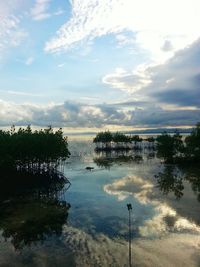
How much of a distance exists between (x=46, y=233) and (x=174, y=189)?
42683mm

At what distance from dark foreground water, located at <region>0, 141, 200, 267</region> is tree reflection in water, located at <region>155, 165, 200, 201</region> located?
475 mm

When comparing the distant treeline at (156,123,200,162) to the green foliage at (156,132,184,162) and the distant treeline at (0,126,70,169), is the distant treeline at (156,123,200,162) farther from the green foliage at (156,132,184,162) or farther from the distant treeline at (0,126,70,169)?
the distant treeline at (0,126,70,169)

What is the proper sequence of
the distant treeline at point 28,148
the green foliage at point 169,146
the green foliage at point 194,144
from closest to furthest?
the distant treeline at point 28,148
the green foliage at point 194,144
the green foliage at point 169,146

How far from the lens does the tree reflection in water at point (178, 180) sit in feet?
255

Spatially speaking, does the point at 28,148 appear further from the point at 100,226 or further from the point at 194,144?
the point at 194,144

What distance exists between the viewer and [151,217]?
54.3m

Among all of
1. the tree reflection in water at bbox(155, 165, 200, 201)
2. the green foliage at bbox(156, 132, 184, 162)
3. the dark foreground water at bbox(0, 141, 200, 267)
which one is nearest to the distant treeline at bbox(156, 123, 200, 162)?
the green foliage at bbox(156, 132, 184, 162)

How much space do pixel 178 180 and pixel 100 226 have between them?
161 feet

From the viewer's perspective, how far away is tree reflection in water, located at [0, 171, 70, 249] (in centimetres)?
4594

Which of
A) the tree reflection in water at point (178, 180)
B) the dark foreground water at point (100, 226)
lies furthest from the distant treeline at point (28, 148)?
the tree reflection in water at point (178, 180)

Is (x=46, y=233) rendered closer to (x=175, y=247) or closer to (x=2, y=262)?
(x=2, y=262)

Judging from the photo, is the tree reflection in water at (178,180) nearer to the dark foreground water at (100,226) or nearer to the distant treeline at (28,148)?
the dark foreground water at (100,226)

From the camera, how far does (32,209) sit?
2346 inches

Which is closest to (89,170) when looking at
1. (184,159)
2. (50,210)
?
(184,159)
